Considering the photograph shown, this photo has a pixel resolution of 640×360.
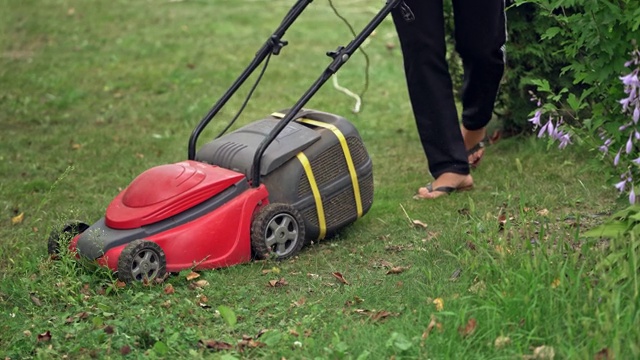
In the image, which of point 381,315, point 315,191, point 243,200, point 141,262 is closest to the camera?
point 381,315

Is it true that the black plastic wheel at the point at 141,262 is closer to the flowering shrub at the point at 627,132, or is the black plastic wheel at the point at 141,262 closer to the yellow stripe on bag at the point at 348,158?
the yellow stripe on bag at the point at 348,158

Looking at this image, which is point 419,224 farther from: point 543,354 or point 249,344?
point 543,354

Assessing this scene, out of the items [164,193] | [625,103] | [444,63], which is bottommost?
[164,193]

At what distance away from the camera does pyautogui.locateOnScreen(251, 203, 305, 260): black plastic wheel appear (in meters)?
4.45

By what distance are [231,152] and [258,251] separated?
0.47m

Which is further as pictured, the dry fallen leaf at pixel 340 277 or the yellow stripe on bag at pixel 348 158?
the yellow stripe on bag at pixel 348 158

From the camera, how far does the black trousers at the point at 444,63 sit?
16.6 feet

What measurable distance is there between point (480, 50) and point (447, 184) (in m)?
0.69

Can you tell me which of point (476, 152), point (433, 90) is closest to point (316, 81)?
point (433, 90)

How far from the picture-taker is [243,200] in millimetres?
4453

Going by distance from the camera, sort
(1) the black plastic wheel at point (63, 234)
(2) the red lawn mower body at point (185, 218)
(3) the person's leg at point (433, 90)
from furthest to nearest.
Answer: (3) the person's leg at point (433, 90)
(1) the black plastic wheel at point (63, 234)
(2) the red lawn mower body at point (185, 218)

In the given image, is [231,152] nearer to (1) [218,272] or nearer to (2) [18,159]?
(1) [218,272]

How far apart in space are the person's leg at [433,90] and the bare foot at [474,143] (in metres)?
0.40

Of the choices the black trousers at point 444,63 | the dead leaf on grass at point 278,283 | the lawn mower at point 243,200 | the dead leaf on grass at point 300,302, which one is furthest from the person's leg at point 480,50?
the dead leaf on grass at point 300,302
